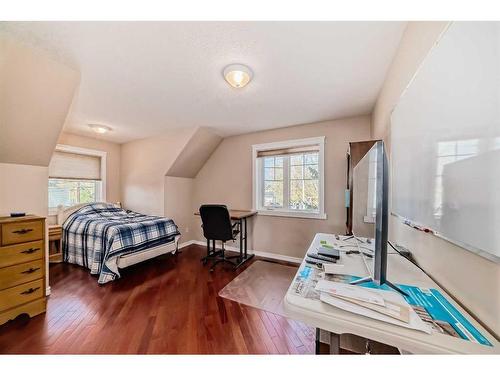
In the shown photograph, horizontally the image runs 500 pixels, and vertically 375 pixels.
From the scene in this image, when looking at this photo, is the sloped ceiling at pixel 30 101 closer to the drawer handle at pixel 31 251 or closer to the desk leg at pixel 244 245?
the drawer handle at pixel 31 251

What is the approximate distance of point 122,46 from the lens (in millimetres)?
1477

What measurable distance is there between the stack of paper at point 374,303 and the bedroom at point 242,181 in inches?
0.7

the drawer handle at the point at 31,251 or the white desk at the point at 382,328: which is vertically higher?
the white desk at the point at 382,328

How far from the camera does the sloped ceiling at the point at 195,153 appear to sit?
356 centimetres

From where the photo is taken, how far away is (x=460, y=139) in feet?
2.38

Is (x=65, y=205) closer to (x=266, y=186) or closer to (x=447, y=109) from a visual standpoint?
(x=266, y=186)

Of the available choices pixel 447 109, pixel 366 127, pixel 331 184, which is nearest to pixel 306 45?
pixel 447 109

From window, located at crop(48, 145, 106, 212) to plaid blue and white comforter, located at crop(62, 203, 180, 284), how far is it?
56cm

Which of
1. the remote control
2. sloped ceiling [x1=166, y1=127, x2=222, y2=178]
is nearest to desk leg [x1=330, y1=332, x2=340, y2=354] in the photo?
the remote control

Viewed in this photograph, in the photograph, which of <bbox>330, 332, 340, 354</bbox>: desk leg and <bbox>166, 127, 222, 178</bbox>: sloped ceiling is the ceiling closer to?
<bbox>166, 127, 222, 178</bbox>: sloped ceiling

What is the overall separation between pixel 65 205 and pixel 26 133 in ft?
7.34

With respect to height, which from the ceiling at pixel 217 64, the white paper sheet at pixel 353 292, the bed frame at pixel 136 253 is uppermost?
the ceiling at pixel 217 64

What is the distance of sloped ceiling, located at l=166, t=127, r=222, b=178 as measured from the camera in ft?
11.7

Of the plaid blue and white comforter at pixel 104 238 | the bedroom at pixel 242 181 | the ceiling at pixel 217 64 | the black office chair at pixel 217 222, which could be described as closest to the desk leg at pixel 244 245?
the bedroom at pixel 242 181
